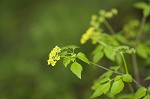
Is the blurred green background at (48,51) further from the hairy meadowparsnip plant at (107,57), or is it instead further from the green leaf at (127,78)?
the green leaf at (127,78)

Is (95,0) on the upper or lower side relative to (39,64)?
upper

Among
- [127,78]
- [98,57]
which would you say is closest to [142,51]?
[98,57]

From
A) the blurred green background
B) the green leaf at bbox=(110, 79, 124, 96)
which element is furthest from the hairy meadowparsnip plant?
the blurred green background

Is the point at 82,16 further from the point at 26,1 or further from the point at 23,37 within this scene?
the point at 26,1

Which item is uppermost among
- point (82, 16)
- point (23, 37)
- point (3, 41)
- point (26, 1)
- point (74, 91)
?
point (26, 1)

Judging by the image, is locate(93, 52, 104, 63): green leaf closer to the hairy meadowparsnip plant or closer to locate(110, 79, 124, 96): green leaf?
the hairy meadowparsnip plant

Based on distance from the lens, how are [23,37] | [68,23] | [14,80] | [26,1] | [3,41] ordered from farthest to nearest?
[26,1] < [3,41] < [23,37] < [68,23] < [14,80]

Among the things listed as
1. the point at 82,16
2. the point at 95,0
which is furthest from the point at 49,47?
the point at 95,0

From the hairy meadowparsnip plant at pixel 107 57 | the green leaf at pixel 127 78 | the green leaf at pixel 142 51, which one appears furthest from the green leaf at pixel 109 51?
the green leaf at pixel 142 51
